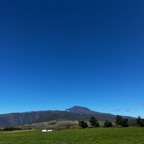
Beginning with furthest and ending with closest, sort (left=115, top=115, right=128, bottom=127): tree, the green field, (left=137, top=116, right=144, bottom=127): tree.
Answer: (left=115, top=115, right=128, bottom=127): tree → (left=137, top=116, right=144, bottom=127): tree → the green field

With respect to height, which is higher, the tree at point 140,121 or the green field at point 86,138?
the tree at point 140,121

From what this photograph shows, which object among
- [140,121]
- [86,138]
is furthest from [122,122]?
[86,138]

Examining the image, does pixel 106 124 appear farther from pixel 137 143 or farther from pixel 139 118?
pixel 137 143

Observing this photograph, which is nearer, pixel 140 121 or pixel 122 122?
pixel 140 121

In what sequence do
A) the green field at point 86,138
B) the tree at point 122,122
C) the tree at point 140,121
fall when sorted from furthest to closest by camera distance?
the tree at point 122,122 < the tree at point 140,121 < the green field at point 86,138

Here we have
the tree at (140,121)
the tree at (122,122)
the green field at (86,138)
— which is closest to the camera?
the green field at (86,138)

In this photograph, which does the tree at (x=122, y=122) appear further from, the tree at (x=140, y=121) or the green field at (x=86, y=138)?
the green field at (x=86, y=138)

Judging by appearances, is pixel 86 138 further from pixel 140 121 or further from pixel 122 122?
pixel 122 122

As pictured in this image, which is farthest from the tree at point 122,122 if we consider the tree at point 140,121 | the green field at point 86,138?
the green field at point 86,138

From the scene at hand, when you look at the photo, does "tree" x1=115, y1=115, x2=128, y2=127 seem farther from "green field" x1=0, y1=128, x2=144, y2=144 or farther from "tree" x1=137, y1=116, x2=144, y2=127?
"green field" x1=0, y1=128, x2=144, y2=144

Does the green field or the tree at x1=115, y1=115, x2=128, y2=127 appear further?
the tree at x1=115, y1=115, x2=128, y2=127

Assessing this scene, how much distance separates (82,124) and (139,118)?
36.0 m

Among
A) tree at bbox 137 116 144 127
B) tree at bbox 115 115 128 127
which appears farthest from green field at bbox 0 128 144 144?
tree at bbox 115 115 128 127

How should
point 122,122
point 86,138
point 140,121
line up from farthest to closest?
point 122,122, point 140,121, point 86,138
